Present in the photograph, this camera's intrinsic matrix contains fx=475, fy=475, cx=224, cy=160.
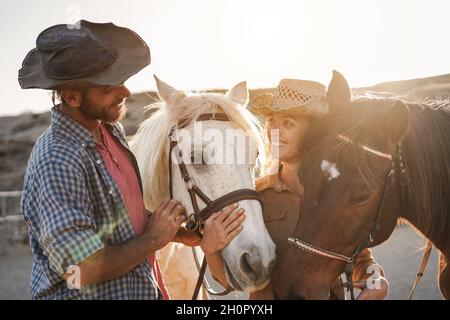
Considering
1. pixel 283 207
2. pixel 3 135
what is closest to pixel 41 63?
pixel 283 207

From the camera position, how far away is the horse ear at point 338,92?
2.59 metres

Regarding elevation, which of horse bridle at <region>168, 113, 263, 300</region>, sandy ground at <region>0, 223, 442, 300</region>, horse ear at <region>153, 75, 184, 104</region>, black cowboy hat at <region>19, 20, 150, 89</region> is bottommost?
sandy ground at <region>0, 223, 442, 300</region>

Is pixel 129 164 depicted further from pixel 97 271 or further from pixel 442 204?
pixel 442 204

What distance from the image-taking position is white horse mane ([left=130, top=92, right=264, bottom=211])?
9.15ft

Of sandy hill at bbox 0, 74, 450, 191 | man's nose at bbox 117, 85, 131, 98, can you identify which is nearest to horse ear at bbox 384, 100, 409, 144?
man's nose at bbox 117, 85, 131, 98

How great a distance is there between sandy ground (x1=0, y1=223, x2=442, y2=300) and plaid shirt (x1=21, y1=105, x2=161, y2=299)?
5.02 meters

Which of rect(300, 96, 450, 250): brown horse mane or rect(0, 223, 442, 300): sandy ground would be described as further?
rect(0, 223, 442, 300): sandy ground

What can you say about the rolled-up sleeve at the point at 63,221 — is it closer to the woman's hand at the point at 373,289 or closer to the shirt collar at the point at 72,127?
the shirt collar at the point at 72,127

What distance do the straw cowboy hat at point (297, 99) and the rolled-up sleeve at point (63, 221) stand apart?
135 cm

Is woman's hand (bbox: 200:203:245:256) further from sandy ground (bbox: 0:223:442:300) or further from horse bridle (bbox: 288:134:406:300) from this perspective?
sandy ground (bbox: 0:223:442:300)

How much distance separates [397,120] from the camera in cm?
230

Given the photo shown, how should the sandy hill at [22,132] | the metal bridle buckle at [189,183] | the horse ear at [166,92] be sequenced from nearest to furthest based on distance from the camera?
the metal bridle buckle at [189,183] < the horse ear at [166,92] < the sandy hill at [22,132]

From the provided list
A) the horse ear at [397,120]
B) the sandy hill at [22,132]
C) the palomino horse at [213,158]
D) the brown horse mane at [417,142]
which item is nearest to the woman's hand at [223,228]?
the palomino horse at [213,158]

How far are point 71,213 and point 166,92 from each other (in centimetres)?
116
